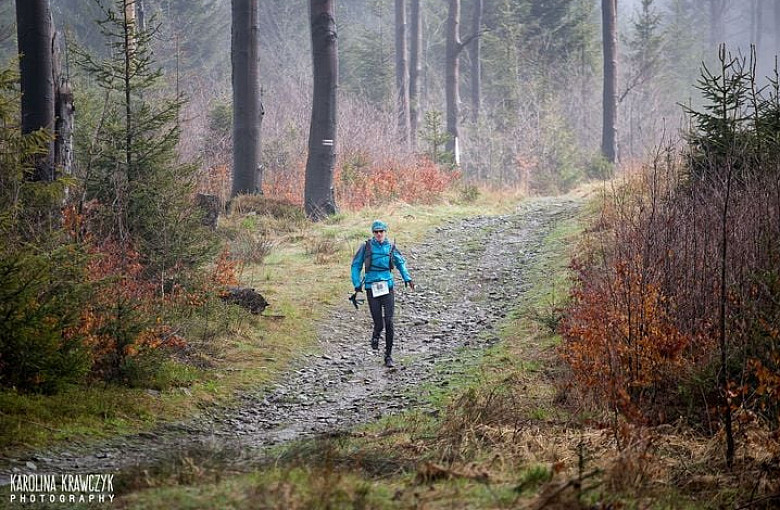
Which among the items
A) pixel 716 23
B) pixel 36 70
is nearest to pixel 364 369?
pixel 36 70

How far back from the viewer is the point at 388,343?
1078 centimetres

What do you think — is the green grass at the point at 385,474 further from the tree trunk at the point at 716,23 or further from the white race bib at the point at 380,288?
the tree trunk at the point at 716,23

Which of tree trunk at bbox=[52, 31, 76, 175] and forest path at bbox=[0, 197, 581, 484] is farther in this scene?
tree trunk at bbox=[52, 31, 76, 175]

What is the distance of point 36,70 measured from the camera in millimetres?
10242

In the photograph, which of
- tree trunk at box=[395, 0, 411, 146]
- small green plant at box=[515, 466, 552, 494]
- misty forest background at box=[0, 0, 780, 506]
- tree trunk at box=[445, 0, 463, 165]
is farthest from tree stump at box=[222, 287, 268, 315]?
tree trunk at box=[445, 0, 463, 165]

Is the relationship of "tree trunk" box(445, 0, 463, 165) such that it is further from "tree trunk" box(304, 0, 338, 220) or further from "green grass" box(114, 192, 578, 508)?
"green grass" box(114, 192, 578, 508)

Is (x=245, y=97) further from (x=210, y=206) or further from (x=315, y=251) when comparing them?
(x=315, y=251)

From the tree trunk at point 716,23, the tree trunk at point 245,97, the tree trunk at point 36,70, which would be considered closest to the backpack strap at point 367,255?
the tree trunk at point 36,70

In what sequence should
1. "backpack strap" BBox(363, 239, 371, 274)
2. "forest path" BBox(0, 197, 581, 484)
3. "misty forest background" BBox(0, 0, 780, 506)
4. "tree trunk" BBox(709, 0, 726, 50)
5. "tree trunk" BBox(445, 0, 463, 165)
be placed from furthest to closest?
"tree trunk" BBox(709, 0, 726, 50), "tree trunk" BBox(445, 0, 463, 165), "backpack strap" BBox(363, 239, 371, 274), "misty forest background" BBox(0, 0, 780, 506), "forest path" BBox(0, 197, 581, 484)

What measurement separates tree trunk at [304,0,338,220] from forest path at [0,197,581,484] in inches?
124

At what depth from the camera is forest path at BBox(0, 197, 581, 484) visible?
648 centimetres

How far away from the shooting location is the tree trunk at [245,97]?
19594 millimetres

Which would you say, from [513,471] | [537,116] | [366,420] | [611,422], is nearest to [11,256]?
[366,420]

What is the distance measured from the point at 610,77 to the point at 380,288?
73.9ft
